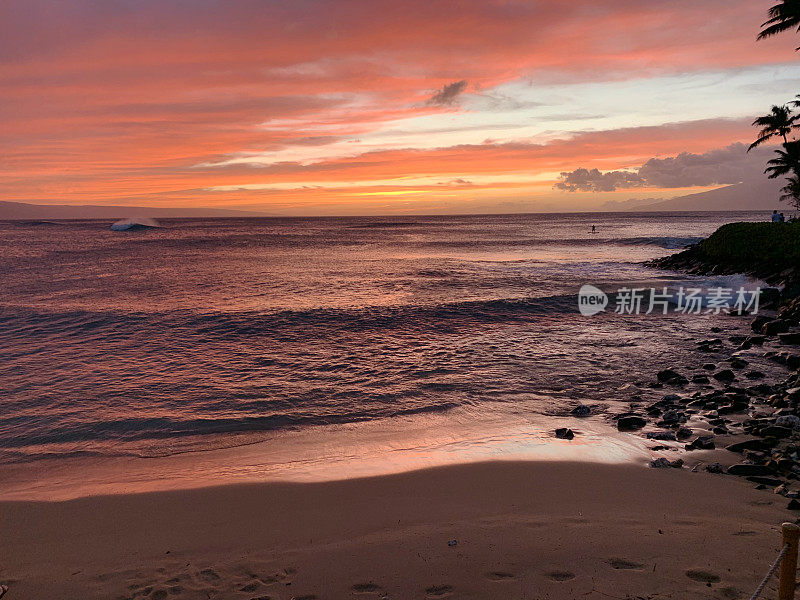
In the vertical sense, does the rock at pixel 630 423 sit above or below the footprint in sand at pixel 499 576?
above

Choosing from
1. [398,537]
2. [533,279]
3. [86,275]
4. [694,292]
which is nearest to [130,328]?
[398,537]

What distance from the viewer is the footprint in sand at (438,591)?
519 cm

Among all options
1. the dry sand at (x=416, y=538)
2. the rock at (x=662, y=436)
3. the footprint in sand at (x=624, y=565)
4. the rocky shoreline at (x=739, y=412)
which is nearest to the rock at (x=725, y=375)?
the rocky shoreline at (x=739, y=412)

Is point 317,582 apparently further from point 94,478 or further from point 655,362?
Answer: point 655,362

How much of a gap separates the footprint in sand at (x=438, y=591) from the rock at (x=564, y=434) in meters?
5.47

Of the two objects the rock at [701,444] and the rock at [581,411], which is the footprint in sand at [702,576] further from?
the rock at [581,411]

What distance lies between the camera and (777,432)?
9.20 meters

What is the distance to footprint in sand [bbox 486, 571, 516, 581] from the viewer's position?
5.40 m

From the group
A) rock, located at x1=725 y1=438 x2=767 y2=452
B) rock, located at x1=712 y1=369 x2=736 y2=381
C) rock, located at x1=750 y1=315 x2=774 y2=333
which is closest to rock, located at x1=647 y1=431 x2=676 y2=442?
rock, located at x1=725 y1=438 x2=767 y2=452

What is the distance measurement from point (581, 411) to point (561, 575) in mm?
6658

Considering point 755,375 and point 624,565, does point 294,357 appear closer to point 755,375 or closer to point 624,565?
point 624,565

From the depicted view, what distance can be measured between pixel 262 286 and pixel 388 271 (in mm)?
13853

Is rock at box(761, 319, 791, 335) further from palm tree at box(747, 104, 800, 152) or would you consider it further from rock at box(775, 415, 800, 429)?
palm tree at box(747, 104, 800, 152)

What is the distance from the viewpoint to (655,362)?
1587 cm
